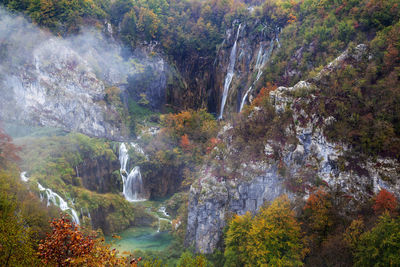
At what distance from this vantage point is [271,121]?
81.2 feet

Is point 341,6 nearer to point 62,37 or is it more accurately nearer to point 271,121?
point 271,121

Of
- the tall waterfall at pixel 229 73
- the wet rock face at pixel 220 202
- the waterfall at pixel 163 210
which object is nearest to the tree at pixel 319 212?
the wet rock face at pixel 220 202

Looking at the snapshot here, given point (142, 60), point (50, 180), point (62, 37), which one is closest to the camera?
point (50, 180)

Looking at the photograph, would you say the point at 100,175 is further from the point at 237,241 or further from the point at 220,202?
the point at 237,241

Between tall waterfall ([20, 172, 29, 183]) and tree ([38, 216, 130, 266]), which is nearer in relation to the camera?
tree ([38, 216, 130, 266])

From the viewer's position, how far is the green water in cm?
2596

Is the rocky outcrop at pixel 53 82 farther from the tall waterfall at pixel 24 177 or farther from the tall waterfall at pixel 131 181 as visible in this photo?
the tall waterfall at pixel 24 177

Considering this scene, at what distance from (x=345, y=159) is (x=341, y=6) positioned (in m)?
18.9

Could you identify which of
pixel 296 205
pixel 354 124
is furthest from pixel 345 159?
pixel 296 205

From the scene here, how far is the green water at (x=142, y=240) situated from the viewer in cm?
2596

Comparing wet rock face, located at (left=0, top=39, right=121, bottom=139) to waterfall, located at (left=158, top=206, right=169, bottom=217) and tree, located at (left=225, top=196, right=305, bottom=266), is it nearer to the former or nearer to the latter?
waterfall, located at (left=158, top=206, right=169, bottom=217)

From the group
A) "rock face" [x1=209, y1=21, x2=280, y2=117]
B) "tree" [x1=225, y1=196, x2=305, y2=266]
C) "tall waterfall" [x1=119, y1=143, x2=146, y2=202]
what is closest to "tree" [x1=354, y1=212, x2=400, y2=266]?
"tree" [x1=225, y1=196, x2=305, y2=266]

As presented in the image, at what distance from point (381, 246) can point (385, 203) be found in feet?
14.2

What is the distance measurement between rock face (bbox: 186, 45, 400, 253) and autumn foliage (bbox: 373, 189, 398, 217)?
132 centimetres
